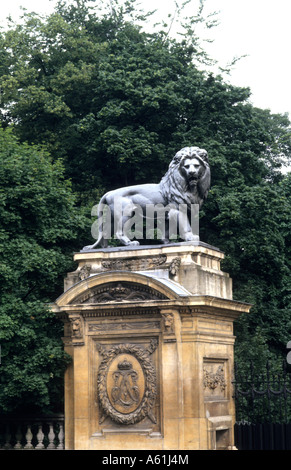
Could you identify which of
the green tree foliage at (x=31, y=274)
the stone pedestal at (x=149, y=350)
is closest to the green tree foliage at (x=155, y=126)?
the green tree foliage at (x=31, y=274)

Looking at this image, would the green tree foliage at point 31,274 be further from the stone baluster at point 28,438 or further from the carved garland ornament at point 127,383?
the carved garland ornament at point 127,383

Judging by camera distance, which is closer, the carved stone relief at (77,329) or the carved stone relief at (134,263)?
the carved stone relief at (134,263)

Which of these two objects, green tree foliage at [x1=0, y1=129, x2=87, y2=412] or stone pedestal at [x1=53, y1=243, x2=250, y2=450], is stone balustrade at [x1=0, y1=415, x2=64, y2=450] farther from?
stone pedestal at [x1=53, y1=243, x2=250, y2=450]

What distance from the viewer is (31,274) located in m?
20.9

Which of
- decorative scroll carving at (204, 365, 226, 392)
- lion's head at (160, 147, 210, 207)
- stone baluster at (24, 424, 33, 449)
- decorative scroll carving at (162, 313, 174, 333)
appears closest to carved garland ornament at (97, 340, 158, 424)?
decorative scroll carving at (162, 313, 174, 333)

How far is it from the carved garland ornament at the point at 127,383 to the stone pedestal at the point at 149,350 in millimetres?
19

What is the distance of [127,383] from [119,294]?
67.4 inches

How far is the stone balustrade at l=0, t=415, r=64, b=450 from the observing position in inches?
740

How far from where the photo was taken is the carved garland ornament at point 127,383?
17.4 metres

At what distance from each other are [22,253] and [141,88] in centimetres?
1124

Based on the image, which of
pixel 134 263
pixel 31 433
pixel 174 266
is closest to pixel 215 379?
pixel 174 266

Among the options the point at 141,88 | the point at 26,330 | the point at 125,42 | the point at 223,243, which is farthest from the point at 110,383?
the point at 125,42

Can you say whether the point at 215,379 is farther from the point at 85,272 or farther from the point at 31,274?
the point at 31,274

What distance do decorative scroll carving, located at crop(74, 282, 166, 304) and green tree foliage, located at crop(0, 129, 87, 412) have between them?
1336 millimetres
